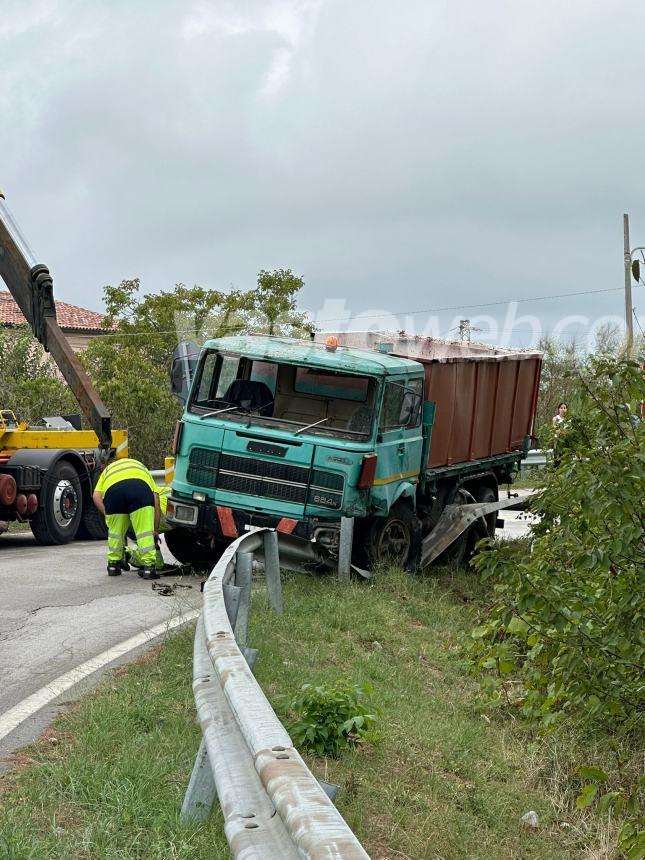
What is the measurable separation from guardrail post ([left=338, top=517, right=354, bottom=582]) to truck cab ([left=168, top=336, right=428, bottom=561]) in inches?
7.4

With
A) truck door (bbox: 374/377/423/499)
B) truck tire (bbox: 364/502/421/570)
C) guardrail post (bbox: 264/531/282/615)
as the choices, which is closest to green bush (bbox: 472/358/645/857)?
guardrail post (bbox: 264/531/282/615)

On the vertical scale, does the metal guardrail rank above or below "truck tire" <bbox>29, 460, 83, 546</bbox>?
above

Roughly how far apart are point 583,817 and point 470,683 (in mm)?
2591

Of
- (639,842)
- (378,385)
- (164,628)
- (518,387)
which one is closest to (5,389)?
(518,387)

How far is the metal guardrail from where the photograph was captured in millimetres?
2309

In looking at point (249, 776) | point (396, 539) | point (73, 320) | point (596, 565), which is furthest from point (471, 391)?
point (73, 320)

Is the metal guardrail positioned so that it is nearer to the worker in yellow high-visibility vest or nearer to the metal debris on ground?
the metal debris on ground

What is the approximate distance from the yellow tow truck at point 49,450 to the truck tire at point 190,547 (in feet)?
10.5

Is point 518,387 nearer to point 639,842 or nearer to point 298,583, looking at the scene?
point 298,583

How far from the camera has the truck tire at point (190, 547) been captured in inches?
487

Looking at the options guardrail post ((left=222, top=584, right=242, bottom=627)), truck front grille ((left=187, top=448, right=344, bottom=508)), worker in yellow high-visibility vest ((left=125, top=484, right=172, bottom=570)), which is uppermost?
truck front grille ((left=187, top=448, right=344, bottom=508))

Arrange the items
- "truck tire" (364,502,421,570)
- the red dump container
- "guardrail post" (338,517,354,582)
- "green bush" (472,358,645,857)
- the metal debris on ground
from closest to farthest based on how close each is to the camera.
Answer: "green bush" (472,358,645,857) < the metal debris on ground < "guardrail post" (338,517,354,582) < "truck tire" (364,502,421,570) < the red dump container

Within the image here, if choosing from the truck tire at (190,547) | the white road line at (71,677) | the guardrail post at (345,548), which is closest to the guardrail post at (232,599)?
the white road line at (71,677)

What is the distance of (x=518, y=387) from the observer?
651 inches
